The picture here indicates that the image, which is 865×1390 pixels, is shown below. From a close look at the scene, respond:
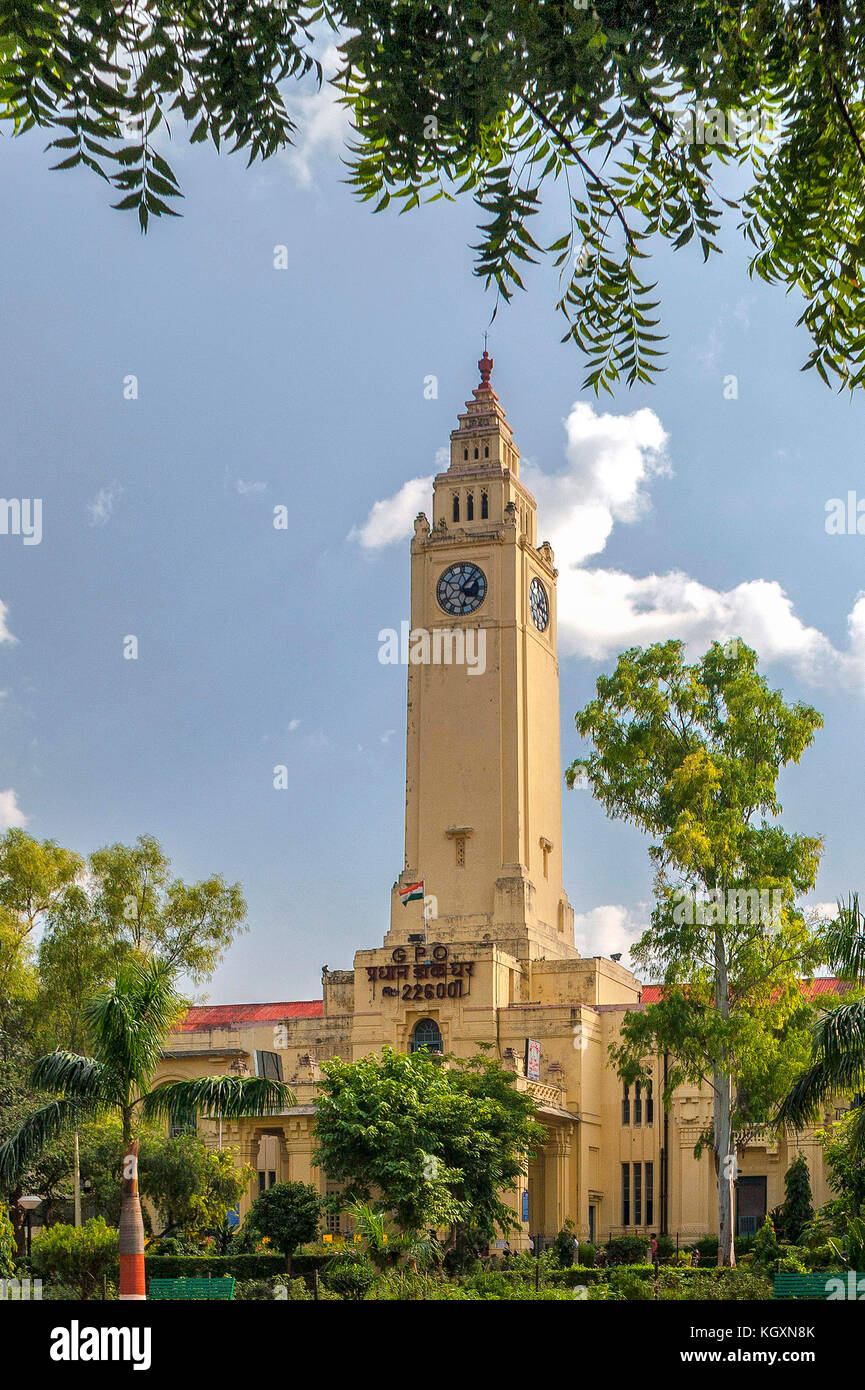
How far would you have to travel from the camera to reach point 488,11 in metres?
6.07

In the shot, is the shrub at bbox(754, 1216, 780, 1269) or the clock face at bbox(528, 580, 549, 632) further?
the clock face at bbox(528, 580, 549, 632)

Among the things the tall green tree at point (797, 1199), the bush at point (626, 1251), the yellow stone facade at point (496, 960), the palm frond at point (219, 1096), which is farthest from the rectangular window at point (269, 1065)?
the palm frond at point (219, 1096)

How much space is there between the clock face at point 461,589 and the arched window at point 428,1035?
1901cm

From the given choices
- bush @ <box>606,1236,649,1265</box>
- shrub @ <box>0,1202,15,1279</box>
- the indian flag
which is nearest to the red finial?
the indian flag

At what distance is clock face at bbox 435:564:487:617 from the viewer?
67125 mm

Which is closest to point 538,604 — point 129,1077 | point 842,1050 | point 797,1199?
point 797,1199

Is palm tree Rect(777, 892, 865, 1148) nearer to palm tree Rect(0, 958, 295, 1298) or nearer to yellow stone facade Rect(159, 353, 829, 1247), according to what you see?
palm tree Rect(0, 958, 295, 1298)

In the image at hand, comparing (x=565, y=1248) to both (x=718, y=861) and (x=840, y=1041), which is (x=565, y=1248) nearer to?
(x=718, y=861)

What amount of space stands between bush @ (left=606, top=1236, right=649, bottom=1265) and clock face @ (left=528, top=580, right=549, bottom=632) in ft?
94.4

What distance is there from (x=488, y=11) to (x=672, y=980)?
3178 cm

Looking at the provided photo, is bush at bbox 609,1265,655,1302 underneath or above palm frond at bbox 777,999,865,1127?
underneath

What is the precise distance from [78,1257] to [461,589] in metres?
39.6

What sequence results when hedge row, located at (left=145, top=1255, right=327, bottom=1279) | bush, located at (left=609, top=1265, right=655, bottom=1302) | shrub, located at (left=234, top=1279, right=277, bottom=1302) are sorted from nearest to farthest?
bush, located at (left=609, top=1265, right=655, bottom=1302) → shrub, located at (left=234, top=1279, right=277, bottom=1302) → hedge row, located at (left=145, top=1255, right=327, bottom=1279)

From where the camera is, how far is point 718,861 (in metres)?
36.3
